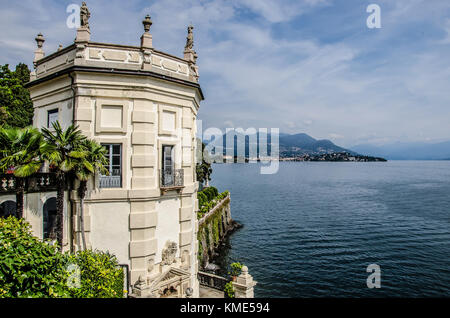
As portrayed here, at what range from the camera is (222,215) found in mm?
55625

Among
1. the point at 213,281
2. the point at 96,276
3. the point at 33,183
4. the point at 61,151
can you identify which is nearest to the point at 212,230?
the point at 213,281

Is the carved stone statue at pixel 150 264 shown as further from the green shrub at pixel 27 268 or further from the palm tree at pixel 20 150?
the palm tree at pixel 20 150

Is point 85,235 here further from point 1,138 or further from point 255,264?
point 255,264

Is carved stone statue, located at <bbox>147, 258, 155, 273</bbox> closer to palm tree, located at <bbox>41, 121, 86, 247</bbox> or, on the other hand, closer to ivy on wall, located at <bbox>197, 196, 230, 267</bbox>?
palm tree, located at <bbox>41, 121, 86, 247</bbox>

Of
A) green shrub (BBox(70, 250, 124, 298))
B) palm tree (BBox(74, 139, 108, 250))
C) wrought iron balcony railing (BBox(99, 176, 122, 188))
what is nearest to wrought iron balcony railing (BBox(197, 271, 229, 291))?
green shrub (BBox(70, 250, 124, 298))

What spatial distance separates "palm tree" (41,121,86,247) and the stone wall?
24.4 meters

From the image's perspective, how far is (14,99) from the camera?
131ft

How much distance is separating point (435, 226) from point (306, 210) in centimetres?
2420

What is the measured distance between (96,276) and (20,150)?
5.96m

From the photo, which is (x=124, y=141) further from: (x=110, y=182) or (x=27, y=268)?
(x=27, y=268)

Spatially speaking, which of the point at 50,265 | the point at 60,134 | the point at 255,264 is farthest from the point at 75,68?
the point at 255,264

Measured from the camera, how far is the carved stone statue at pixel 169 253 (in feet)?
54.3

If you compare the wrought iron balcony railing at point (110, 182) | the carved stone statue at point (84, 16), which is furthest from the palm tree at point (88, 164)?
the carved stone statue at point (84, 16)

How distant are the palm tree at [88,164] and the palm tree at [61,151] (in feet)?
0.78
